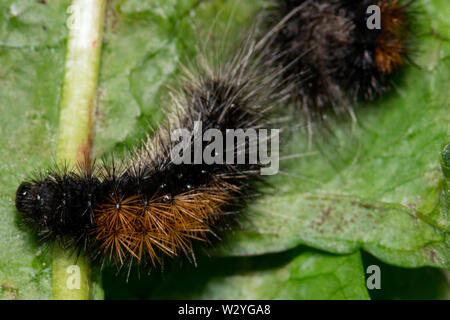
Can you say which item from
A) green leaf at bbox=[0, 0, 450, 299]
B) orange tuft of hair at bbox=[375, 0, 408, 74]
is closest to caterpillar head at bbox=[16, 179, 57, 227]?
green leaf at bbox=[0, 0, 450, 299]

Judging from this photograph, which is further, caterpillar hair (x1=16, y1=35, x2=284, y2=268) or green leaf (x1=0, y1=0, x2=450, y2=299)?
green leaf (x1=0, y1=0, x2=450, y2=299)

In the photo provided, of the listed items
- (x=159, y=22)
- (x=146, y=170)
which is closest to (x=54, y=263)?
(x=146, y=170)

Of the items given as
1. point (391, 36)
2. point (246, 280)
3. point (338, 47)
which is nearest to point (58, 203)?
point (246, 280)

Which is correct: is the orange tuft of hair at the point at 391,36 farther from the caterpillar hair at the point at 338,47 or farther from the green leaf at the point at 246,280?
the green leaf at the point at 246,280

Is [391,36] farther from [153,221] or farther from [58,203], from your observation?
[58,203]

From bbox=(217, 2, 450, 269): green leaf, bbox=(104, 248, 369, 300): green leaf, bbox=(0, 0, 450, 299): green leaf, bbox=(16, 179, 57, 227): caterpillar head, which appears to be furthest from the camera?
bbox=(104, 248, 369, 300): green leaf

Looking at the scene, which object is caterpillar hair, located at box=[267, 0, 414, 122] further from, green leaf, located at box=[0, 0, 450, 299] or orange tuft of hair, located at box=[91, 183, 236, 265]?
orange tuft of hair, located at box=[91, 183, 236, 265]
